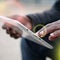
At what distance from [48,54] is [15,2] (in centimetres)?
39

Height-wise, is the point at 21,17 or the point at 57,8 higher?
the point at 57,8

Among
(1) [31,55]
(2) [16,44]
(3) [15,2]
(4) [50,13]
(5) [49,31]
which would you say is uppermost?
(2) [16,44]

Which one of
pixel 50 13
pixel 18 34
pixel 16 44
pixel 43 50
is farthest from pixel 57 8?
pixel 16 44

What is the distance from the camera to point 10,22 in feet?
2.53

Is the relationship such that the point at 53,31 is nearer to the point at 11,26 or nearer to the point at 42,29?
the point at 42,29

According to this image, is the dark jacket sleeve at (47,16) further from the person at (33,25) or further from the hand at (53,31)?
the hand at (53,31)

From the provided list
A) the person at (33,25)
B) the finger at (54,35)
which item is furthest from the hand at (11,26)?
the finger at (54,35)

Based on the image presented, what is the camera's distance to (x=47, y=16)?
3.41 feet

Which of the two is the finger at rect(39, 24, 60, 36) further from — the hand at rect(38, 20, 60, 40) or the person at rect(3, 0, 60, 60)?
the person at rect(3, 0, 60, 60)

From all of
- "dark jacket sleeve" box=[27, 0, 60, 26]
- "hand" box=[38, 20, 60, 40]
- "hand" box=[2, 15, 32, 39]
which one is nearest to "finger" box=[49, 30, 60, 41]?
"hand" box=[38, 20, 60, 40]

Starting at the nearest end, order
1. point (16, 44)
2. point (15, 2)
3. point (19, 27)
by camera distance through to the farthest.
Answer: point (19, 27), point (15, 2), point (16, 44)

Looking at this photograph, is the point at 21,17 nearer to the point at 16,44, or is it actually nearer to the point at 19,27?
the point at 19,27

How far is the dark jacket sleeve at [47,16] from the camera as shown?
0.96 meters

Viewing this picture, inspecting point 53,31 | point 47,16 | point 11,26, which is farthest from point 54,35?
point 47,16
